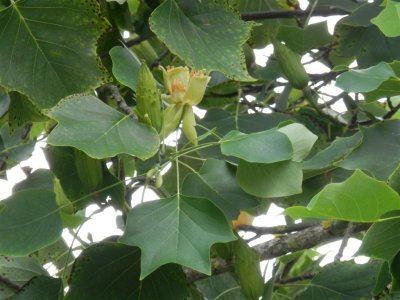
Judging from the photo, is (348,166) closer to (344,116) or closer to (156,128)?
(156,128)

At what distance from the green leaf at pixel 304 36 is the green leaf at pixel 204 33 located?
219 millimetres

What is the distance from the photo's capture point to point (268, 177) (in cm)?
118

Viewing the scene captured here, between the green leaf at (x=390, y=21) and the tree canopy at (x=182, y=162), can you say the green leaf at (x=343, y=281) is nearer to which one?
the tree canopy at (x=182, y=162)

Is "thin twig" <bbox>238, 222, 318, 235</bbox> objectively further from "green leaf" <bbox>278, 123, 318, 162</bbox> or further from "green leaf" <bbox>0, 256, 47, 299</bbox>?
"green leaf" <bbox>0, 256, 47, 299</bbox>

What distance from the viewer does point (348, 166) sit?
1184 mm

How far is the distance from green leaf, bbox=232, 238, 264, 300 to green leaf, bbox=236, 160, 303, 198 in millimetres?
113

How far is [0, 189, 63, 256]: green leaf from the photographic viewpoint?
120 centimetres

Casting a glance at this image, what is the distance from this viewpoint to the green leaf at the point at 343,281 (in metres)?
1.30

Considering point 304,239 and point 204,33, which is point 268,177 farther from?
point 204,33

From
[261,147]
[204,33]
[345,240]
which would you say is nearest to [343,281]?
[345,240]

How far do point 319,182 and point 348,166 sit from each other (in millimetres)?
161

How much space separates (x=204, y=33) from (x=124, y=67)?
0.49 feet

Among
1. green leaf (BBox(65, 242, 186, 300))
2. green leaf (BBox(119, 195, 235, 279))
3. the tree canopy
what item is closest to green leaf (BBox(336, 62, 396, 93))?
the tree canopy

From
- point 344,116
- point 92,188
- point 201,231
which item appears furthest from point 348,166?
point 344,116
